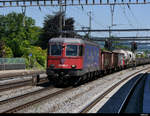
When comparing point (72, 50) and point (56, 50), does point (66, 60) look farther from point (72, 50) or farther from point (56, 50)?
point (56, 50)

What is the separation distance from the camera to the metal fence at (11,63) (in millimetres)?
38694

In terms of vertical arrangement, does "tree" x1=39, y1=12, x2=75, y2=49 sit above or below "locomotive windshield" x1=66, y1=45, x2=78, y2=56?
above

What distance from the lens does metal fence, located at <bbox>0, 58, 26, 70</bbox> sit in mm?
38694

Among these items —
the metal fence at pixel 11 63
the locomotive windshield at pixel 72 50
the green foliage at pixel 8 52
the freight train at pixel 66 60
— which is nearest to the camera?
the freight train at pixel 66 60

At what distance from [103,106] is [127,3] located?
42.3 feet

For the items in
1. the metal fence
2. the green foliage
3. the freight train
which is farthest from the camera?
the green foliage

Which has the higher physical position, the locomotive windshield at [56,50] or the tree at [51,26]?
the tree at [51,26]

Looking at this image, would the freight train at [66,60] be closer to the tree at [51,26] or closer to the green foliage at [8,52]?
the green foliage at [8,52]

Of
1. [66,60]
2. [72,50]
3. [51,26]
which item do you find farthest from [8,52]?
[66,60]

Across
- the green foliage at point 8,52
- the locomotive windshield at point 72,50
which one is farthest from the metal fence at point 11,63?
the locomotive windshield at point 72,50

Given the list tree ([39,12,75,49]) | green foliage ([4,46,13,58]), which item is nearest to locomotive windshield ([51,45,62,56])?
green foliage ([4,46,13,58])

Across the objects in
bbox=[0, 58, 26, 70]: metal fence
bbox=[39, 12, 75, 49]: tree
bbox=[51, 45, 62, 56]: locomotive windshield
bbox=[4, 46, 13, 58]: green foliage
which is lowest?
bbox=[0, 58, 26, 70]: metal fence

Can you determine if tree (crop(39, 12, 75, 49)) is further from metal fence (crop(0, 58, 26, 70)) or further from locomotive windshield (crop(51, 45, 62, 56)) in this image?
locomotive windshield (crop(51, 45, 62, 56))

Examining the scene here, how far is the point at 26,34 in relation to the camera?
181 feet
